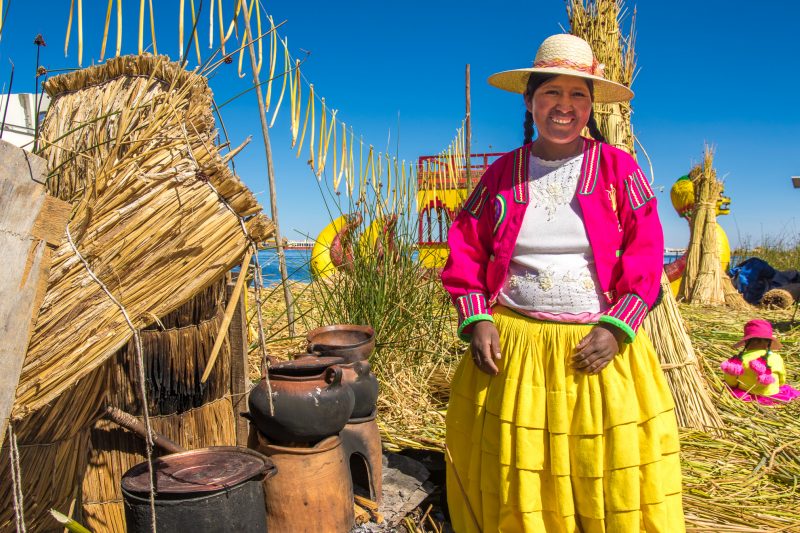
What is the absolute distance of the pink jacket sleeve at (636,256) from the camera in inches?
77.1

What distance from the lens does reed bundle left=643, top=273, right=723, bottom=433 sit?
11.8 ft

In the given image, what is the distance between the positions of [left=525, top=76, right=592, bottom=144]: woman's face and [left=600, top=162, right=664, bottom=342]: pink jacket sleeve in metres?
0.24

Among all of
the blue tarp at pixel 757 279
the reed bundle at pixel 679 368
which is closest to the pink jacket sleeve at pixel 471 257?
the reed bundle at pixel 679 368

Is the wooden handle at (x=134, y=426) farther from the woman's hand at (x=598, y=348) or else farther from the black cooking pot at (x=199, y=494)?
the woman's hand at (x=598, y=348)

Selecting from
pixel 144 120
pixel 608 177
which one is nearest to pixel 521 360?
pixel 608 177

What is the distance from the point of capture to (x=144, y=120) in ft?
5.49

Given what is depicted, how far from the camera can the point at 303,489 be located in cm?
220

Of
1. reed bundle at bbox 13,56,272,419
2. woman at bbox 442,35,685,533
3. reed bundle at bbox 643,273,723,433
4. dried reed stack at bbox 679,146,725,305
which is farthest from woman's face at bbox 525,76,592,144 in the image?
dried reed stack at bbox 679,146,725,305

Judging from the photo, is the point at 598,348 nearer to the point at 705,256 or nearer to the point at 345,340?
the point at 345,340

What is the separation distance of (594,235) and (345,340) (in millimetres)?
1503

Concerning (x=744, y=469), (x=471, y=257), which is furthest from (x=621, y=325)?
(x=744, y=469)

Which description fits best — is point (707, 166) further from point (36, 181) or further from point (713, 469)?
point (36, 181)

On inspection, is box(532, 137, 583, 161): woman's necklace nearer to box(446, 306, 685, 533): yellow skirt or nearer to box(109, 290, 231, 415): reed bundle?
box(446, 306, 685, 533): yellow skirt

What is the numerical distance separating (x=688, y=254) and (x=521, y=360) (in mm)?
7457
